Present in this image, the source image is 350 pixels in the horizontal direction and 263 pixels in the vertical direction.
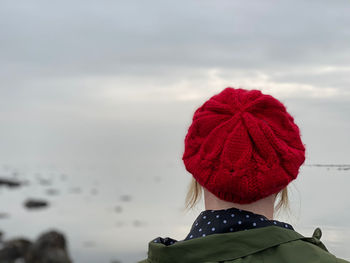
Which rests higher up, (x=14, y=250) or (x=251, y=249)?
(x=251, y=249)

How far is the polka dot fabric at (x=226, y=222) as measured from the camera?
→ 1.98 m

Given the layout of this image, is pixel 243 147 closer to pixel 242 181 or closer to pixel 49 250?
pixel 242 181

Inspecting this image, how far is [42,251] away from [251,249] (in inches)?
472

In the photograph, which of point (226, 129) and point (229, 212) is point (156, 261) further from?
point (226, 129)

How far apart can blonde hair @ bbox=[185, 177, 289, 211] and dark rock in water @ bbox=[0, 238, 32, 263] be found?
1213 centimetres

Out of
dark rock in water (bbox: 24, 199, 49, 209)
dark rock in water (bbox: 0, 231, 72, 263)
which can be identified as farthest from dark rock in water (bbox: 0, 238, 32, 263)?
dark rock in water (bbox: 24, 199, 49, 209)

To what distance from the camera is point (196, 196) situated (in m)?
2.38

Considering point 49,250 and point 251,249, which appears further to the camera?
point 49,250

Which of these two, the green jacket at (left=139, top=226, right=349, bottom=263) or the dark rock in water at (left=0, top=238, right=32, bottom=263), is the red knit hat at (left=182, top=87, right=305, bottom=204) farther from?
the dark rock in water at (left=0, top=238, right=32, bottom=263)

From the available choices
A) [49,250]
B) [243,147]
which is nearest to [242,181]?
[243,147]

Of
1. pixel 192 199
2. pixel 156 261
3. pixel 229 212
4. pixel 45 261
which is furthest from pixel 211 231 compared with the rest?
pixel 45 261

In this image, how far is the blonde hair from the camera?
229 cm

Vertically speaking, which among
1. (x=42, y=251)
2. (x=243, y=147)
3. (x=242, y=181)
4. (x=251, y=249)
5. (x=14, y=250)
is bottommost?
(x=14, y=250)

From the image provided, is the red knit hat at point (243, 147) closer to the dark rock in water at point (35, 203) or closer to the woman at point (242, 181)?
the woman at point (242, 181)
